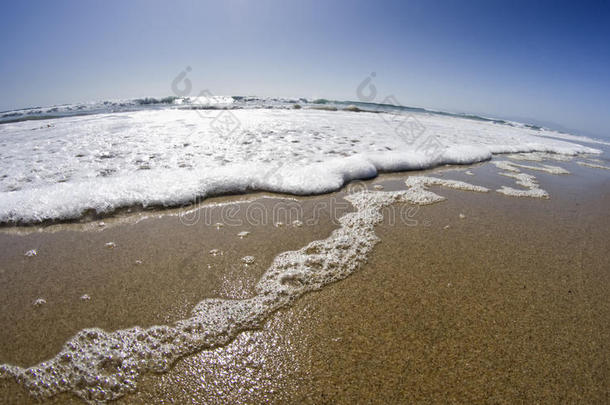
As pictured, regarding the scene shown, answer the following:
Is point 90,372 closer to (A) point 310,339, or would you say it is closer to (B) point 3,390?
(B) point 3,390

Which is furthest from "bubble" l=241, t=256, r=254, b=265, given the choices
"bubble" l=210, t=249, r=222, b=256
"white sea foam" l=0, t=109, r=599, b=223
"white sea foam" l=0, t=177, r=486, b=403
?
"white sea foam" l=0, t=109, r=599, b=223

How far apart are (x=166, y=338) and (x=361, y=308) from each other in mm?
1310

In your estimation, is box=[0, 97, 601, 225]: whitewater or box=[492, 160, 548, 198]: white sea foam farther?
box=[492, 160, 548, 198]: white sea foam

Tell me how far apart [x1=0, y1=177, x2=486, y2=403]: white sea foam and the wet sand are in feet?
0.22

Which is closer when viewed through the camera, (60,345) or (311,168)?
(60,345)

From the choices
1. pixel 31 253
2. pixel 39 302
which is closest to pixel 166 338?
pixel 39 302

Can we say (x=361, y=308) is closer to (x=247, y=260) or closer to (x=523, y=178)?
(x=247, y=260)

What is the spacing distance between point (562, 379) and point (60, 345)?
9.70 ft

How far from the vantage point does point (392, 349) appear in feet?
5.50

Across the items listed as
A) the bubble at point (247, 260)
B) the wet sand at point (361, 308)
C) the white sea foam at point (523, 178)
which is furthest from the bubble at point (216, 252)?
the white sea foam at point (523, 178)

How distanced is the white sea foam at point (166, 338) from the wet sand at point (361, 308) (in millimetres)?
68

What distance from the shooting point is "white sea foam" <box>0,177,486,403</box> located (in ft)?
4.83

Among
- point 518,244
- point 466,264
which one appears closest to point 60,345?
point 466,264

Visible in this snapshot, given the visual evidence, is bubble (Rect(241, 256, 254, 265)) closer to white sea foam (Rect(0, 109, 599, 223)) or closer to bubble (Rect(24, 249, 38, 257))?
white sea foam (Rect(0, 109, 599, 223))
